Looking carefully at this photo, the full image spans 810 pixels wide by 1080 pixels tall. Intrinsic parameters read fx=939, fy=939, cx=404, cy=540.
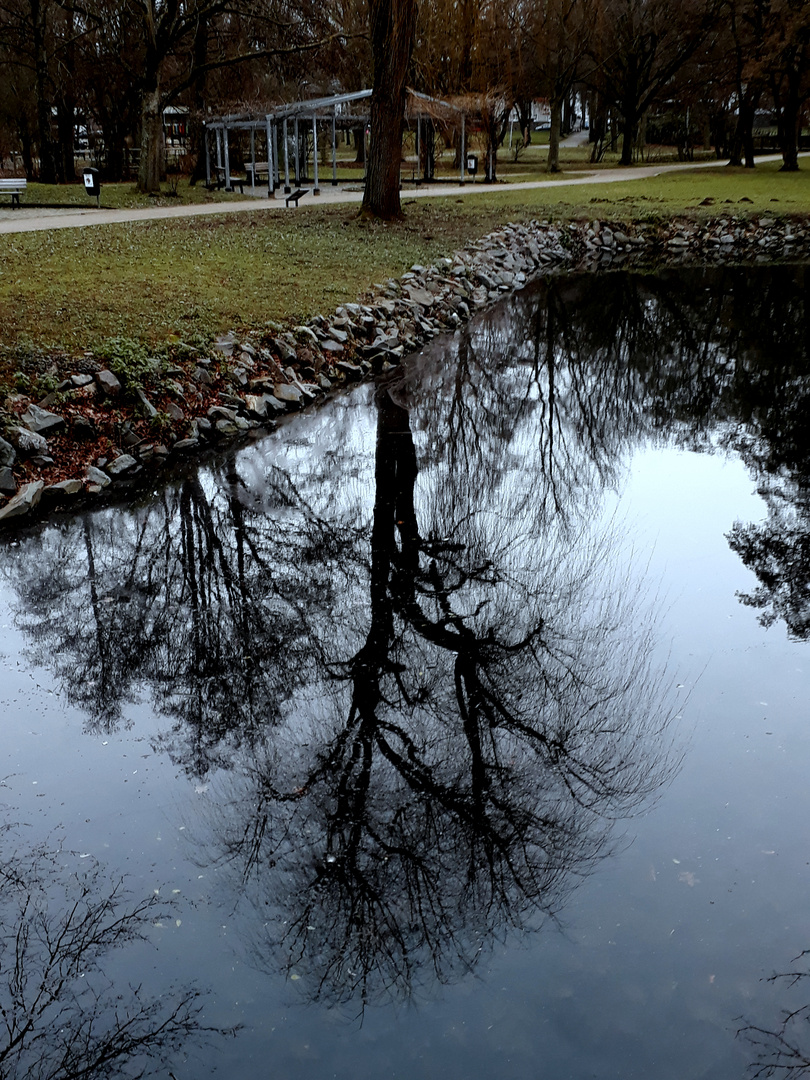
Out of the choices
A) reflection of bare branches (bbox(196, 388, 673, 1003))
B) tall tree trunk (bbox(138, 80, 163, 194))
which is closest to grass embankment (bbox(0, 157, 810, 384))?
tall tree trunk (bbox(138, 80, 163, 194))

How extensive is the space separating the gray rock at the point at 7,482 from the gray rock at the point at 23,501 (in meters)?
0.09

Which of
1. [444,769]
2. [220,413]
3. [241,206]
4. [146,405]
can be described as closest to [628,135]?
[241,206]

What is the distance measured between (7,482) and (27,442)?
58 centimetres

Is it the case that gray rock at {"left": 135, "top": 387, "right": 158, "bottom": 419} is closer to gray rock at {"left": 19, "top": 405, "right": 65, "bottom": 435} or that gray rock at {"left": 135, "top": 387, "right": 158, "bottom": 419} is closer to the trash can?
gray rock at {"left": 19, "top": 405, "right": 65, "bottom": 435}

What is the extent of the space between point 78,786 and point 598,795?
287 cm

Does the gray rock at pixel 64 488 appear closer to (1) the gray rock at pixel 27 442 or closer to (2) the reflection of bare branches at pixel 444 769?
(1) the gray rock at pixel 27 442

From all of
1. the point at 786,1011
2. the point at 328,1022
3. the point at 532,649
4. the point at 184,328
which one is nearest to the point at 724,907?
the point at 786,1011

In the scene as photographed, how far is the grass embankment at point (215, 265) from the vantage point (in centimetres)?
1188

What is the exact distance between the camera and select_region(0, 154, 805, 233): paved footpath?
20.4 meters

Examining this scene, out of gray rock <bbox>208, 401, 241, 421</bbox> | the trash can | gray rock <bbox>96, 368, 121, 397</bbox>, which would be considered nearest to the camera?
gray rock <bbox>96, 368, 121, 397</bbox>

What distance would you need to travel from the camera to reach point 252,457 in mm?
10336

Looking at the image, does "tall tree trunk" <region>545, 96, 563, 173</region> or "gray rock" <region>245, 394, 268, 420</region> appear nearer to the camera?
"gray rock" <region>245, 394, 268, 420</region>

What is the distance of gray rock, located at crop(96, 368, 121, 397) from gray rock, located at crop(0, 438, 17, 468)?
5.00ft

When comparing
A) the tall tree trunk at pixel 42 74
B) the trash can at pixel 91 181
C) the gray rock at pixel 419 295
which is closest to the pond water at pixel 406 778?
the gray rock at pixel 419 295
